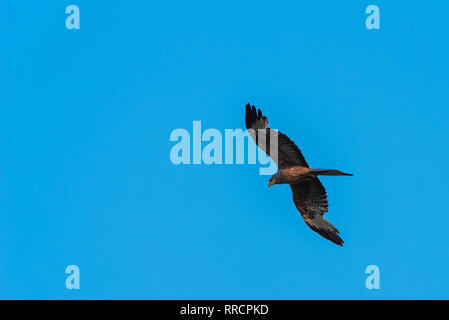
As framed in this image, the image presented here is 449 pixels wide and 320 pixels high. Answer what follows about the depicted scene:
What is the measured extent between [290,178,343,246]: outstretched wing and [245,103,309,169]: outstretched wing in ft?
2.25

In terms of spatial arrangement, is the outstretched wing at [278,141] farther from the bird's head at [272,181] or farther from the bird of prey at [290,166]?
the bird's head at [272,181]

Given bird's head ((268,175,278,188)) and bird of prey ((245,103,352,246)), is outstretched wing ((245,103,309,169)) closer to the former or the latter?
bird of prey ((245,103,352,246))

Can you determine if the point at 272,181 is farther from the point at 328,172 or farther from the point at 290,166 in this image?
the point at 328,172

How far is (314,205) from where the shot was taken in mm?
14125

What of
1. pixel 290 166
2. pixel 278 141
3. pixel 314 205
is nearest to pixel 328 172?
pixel 290 166

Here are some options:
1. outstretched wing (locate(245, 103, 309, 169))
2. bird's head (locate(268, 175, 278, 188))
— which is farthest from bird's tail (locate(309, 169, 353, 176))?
bird's head (locate(268, 175, 278, 188))

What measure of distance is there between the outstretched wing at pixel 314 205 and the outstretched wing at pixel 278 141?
2.25 ft

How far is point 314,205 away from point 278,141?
1739mm
